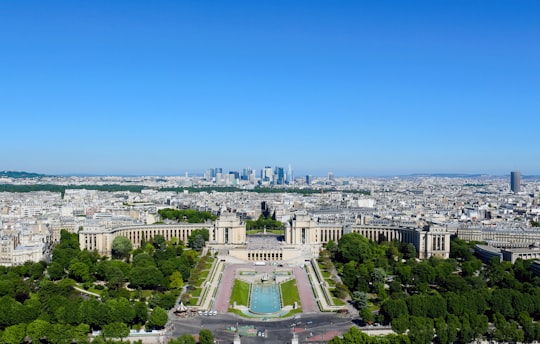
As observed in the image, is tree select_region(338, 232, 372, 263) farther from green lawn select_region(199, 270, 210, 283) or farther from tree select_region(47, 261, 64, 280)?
tree select_region(47, 261, 64, 280)

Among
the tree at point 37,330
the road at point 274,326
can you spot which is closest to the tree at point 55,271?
the tree at point 37,330

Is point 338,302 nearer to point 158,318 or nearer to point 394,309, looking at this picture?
point 394,309

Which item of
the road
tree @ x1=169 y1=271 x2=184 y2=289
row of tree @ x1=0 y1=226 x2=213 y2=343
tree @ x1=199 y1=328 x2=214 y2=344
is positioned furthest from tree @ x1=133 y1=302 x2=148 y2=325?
tree @ x1=169 y1=271 x2=184 y2=289

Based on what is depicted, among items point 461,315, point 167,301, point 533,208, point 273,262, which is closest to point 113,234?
point 273,262

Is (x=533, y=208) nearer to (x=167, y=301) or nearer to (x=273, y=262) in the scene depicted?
(x=273, y=262)

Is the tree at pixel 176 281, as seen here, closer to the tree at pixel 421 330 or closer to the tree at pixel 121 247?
the tree at pixel 121 247

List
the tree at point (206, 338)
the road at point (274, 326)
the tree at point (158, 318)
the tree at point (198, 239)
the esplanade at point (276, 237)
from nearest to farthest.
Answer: the tree at point (206, 338)
the road at point (274, 326)
the tree at point (158, 318)
the esplanade at point (276, 237)
the tree at point (198, 239)

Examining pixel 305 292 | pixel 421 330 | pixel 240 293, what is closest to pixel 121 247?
pixel 240 293

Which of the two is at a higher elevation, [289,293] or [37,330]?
[37,330]
